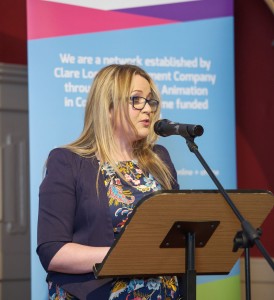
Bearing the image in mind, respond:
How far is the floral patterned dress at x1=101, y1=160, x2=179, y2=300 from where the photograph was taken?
7.56ft

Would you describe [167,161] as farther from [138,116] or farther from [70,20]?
[70,20]

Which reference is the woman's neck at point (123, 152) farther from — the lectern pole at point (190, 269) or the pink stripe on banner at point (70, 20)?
the pink stripe on banner at point (70, 20)

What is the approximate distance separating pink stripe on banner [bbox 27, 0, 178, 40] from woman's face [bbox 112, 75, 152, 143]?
2.91 feet

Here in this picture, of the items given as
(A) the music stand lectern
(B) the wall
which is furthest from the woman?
(B) the wall

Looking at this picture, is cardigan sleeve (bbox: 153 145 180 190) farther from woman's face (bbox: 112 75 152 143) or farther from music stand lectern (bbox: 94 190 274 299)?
music stand lectern (bbox: 94 190 274 299)

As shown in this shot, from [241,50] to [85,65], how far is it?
4.06ft

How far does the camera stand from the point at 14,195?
377cm

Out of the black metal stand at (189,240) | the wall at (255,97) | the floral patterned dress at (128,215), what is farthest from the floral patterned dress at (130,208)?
the wall at (255,97)

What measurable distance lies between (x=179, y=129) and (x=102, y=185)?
17.6 inches

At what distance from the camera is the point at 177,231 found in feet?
6.64

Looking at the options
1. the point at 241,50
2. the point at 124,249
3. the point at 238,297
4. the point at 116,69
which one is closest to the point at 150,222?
the point at 124,249

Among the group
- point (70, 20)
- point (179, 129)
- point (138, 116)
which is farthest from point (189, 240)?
point (70, 20)

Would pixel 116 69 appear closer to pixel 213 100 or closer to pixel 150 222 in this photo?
pixel 150 222

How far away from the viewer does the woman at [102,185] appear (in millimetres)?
2293
